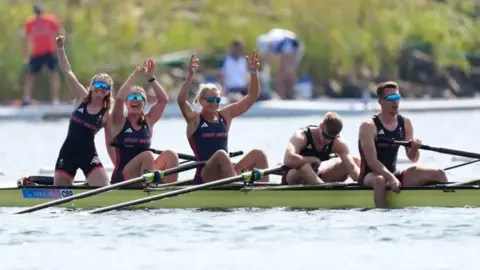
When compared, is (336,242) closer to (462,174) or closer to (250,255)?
(250,255)

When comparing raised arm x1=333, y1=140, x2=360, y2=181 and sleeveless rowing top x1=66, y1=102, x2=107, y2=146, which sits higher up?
sleeveless rowing top x1=66, y1=102, x2=107, y2=146

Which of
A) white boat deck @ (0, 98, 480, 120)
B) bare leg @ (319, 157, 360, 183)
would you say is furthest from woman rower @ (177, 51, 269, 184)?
white boat deck @ (0, 98, 480, 120)

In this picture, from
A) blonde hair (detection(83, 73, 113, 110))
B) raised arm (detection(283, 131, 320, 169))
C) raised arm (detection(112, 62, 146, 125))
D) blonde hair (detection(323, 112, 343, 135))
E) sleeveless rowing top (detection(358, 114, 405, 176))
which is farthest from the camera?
blonde hair (detection(83, 73, 113, 110))

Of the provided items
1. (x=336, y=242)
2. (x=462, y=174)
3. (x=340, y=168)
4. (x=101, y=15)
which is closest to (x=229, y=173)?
(x=340, y=168)

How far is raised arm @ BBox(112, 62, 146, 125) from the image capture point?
15852 millimetres

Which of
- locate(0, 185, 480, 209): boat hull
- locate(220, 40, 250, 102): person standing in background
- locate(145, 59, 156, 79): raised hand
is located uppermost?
locate(220, 40, 250, 102): person standing in background

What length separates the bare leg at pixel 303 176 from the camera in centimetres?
1588

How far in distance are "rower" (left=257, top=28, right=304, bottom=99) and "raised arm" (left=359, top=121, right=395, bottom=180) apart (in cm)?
1961

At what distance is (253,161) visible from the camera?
16.4 meters

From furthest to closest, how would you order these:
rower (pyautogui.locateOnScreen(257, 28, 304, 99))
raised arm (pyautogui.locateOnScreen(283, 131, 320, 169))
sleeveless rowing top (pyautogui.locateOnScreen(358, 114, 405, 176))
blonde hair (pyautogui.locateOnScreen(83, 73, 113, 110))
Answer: rower (pyautogui.locateOnScreen(257, 28, 304, 99)) < blonde hair (pyautogui.locateOnScreen(83, 73, 113, 110)) < raised arm (pyautogui.locateOnScreen(283, 131, 320, 169)) < sleeveless rowing top (pyautogui.locateOnScreen(358, 114, 405, 176))

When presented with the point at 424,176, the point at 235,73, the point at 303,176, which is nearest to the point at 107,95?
the point at 303,176

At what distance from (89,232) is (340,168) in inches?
126

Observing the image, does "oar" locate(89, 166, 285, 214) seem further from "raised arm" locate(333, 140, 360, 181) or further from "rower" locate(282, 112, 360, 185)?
"raised arm" locate(333, 140, 360, 181)

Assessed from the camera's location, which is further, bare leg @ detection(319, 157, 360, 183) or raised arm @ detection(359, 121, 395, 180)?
bare leg @ detection(319, 157, 360, 183)
